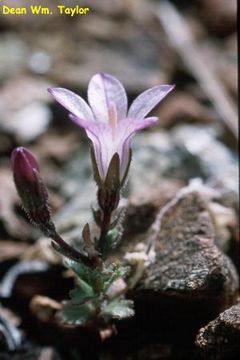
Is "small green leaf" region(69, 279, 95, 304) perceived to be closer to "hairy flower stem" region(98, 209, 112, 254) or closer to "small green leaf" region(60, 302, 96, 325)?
"small green leaf" region(60, 302, 96, 325)

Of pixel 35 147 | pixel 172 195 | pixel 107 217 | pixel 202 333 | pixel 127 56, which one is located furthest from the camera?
pixel 127 56

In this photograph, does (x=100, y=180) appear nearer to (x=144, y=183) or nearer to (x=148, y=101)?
(x=148, y=101)

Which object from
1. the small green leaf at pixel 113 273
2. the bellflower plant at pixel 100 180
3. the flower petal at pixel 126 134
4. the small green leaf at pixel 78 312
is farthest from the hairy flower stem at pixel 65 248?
the flower petal at pixel 126 134

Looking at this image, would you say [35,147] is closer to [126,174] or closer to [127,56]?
[127,56]

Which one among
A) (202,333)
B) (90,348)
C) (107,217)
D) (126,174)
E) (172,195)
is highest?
(126,174)

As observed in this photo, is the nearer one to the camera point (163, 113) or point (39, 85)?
point (163, 113)

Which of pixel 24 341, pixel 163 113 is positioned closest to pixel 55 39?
pixel 163 113

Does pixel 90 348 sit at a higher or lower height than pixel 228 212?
lower
